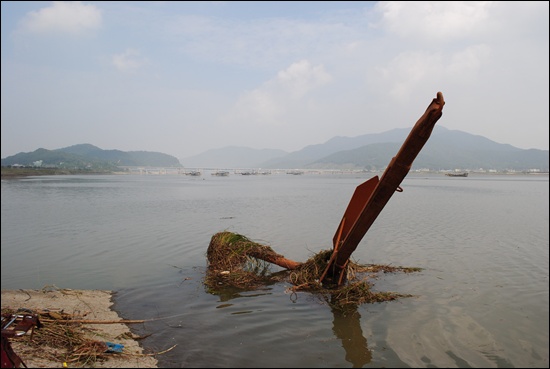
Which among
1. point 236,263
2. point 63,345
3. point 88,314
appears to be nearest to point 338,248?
point 236,263

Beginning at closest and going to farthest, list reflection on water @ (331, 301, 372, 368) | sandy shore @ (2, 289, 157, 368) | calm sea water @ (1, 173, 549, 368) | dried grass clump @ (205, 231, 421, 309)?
sandy shore @ (2, 289, 157, 368) < reflection on water @ (331, 301, 372, 368) < calm sea water @ (1, 173, 549, 368) < dried grass clump @ (205, 231, 421, 309)

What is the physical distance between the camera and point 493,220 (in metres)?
23.5

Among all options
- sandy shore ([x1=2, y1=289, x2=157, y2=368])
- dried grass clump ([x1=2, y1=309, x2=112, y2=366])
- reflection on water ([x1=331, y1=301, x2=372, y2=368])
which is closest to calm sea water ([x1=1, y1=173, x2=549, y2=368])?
reflection on water ([x1=331, y1=301, x2=372, y2=368])

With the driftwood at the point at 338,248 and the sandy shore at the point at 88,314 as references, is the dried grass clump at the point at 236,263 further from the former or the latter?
the sandy shore at the point at 88,314

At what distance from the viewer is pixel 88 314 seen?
8.00 metres

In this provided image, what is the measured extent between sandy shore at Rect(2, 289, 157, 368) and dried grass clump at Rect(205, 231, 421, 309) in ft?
9.79

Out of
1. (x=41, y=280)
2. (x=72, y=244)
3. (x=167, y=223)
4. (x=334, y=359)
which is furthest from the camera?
(x=167, y=223)

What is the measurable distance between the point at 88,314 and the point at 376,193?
681cm

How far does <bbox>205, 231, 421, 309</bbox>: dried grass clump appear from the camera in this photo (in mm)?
9102

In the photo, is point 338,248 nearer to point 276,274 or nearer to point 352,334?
point 352,334

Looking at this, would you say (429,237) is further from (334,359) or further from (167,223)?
(167,223)

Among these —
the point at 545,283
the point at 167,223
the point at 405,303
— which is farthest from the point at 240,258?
the point at 167,223

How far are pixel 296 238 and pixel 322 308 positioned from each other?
9550 millimetres

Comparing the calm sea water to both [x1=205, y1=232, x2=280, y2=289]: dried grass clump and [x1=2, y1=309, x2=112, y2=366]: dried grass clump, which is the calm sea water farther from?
[x1=2, y1=309, x2=112, y2=366]: dried grass clump
